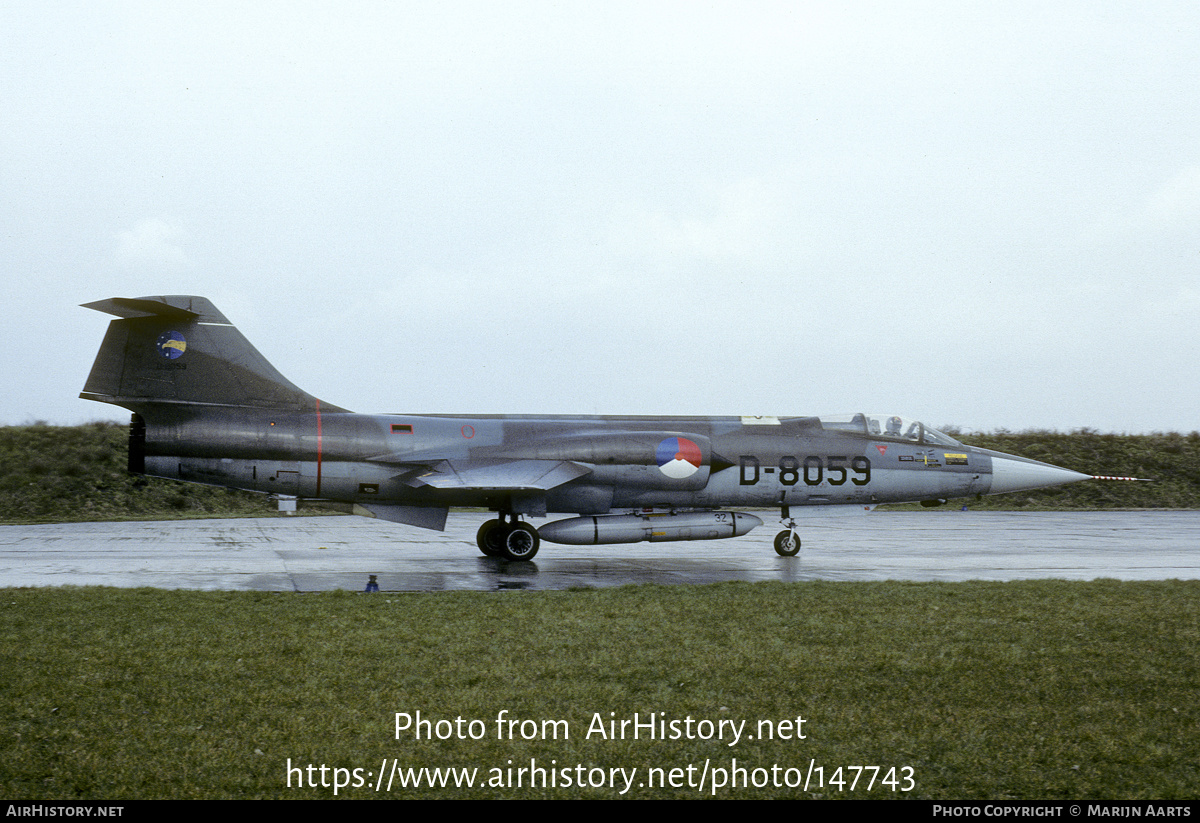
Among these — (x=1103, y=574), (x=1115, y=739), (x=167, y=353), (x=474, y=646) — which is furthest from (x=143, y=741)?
(x=1103, y=574)

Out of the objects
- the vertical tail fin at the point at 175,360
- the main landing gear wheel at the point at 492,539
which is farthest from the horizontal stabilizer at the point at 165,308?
the main landing gear wheel at the point at 492,539

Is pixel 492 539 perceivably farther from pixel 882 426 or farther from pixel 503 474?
pixel 882 426

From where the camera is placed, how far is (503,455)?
16.1 m

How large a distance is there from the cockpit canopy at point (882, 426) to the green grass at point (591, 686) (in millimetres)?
8009

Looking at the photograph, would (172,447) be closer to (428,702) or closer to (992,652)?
(428,702)

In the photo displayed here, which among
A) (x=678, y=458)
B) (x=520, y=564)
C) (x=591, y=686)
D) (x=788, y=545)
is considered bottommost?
(x=520, y=564)

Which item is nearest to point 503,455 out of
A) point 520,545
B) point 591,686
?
point 520,545

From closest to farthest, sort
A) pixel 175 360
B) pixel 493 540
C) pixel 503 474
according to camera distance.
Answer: pixel 175 360
pixel 503 474
pixel 493 540

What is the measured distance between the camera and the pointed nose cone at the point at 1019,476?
1817cm

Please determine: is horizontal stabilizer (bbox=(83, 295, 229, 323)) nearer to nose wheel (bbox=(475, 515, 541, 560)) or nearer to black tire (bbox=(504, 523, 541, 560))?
nose wheel (bbox=(475, 515, 541, 560))

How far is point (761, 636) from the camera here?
8.12m

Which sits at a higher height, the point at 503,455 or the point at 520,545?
the point at 503,455

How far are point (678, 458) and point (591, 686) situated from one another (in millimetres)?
10353

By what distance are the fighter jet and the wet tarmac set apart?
93 cm
